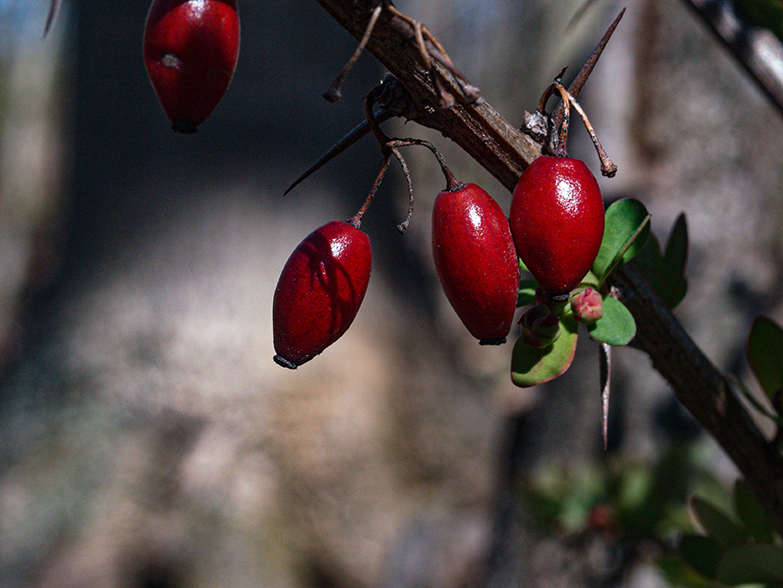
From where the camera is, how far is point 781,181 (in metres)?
1.66

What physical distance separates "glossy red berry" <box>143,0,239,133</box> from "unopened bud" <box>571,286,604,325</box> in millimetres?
279

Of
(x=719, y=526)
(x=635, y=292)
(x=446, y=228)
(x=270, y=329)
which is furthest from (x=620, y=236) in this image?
(x=270, y=329)

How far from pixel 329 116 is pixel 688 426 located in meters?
2.06

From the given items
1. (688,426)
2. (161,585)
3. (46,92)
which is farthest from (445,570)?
(46,92)

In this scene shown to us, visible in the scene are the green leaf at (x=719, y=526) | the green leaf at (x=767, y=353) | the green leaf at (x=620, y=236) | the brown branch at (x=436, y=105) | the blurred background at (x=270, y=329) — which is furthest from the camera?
the blurred background at (x=270, y=329)

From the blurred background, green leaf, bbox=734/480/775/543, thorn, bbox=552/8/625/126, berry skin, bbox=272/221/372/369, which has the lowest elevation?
the blurred background

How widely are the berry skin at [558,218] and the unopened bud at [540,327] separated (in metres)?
0.05

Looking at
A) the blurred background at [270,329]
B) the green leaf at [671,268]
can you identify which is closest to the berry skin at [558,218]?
the green leaf at [671,268]

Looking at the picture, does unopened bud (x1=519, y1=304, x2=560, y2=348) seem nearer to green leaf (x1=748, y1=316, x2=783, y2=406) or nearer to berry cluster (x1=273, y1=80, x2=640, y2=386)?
berry cluster (x1=273, y1=80, x2=640, y2=386)

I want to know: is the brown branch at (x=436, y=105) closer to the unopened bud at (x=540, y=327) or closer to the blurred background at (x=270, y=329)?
the unopened bud at (x=540, y=327)

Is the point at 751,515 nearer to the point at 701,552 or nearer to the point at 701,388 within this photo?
the point at 701,552

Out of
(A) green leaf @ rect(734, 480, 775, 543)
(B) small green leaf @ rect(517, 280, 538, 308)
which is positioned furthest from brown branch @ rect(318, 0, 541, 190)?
(A) green leaf @ rect(734, 480, 775, 543)

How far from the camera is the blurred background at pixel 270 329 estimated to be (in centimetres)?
167

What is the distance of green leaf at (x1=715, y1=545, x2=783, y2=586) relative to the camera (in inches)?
21.0
